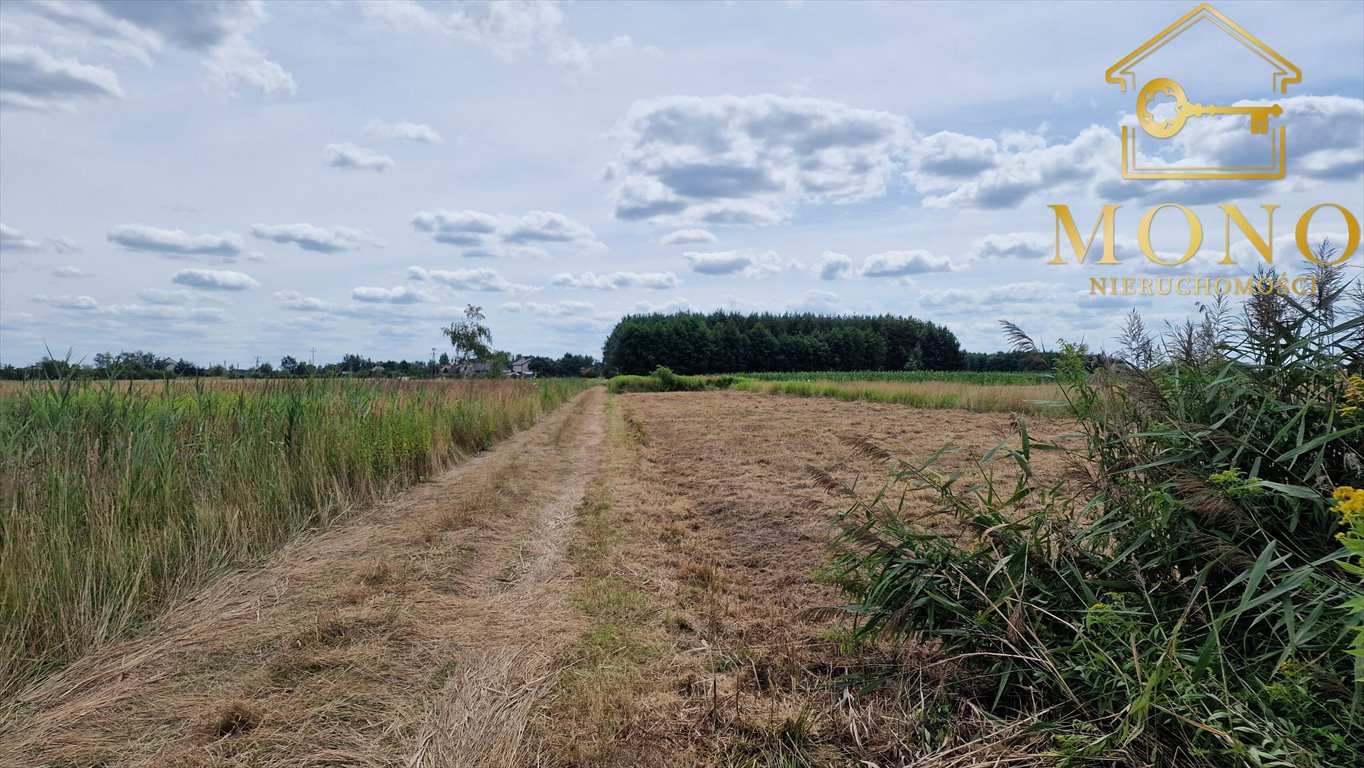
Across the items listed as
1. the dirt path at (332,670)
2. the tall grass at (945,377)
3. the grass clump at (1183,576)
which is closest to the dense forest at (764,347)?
the tall grass at (945,377)

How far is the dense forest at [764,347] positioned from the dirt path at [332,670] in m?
83.1

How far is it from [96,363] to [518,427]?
11.5m

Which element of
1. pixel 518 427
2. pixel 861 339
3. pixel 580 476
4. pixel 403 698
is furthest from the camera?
pixel 861 339

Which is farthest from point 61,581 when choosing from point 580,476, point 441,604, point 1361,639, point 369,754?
point 580,476

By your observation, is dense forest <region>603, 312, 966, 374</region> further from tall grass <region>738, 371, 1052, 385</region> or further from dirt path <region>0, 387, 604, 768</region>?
dirt path <region>0, 387, 604, 768</region>

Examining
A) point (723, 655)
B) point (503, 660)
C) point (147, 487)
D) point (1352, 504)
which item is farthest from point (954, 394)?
point (1352, 504)

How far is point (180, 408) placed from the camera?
6.59 metres

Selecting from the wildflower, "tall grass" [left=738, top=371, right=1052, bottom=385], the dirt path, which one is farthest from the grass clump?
"tall grass" [left=738, top=371, right=1052, bottom=385]

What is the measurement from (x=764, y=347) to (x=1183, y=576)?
91740 mm

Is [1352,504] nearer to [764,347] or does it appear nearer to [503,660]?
[503,660]

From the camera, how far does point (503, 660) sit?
12.3ft

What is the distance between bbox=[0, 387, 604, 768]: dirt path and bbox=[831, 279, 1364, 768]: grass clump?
188 centimetres

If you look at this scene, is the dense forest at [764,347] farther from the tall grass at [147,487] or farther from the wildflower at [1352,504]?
the wildflower at [1352,504]

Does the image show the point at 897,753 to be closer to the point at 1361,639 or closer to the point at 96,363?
the point at 1361,639
